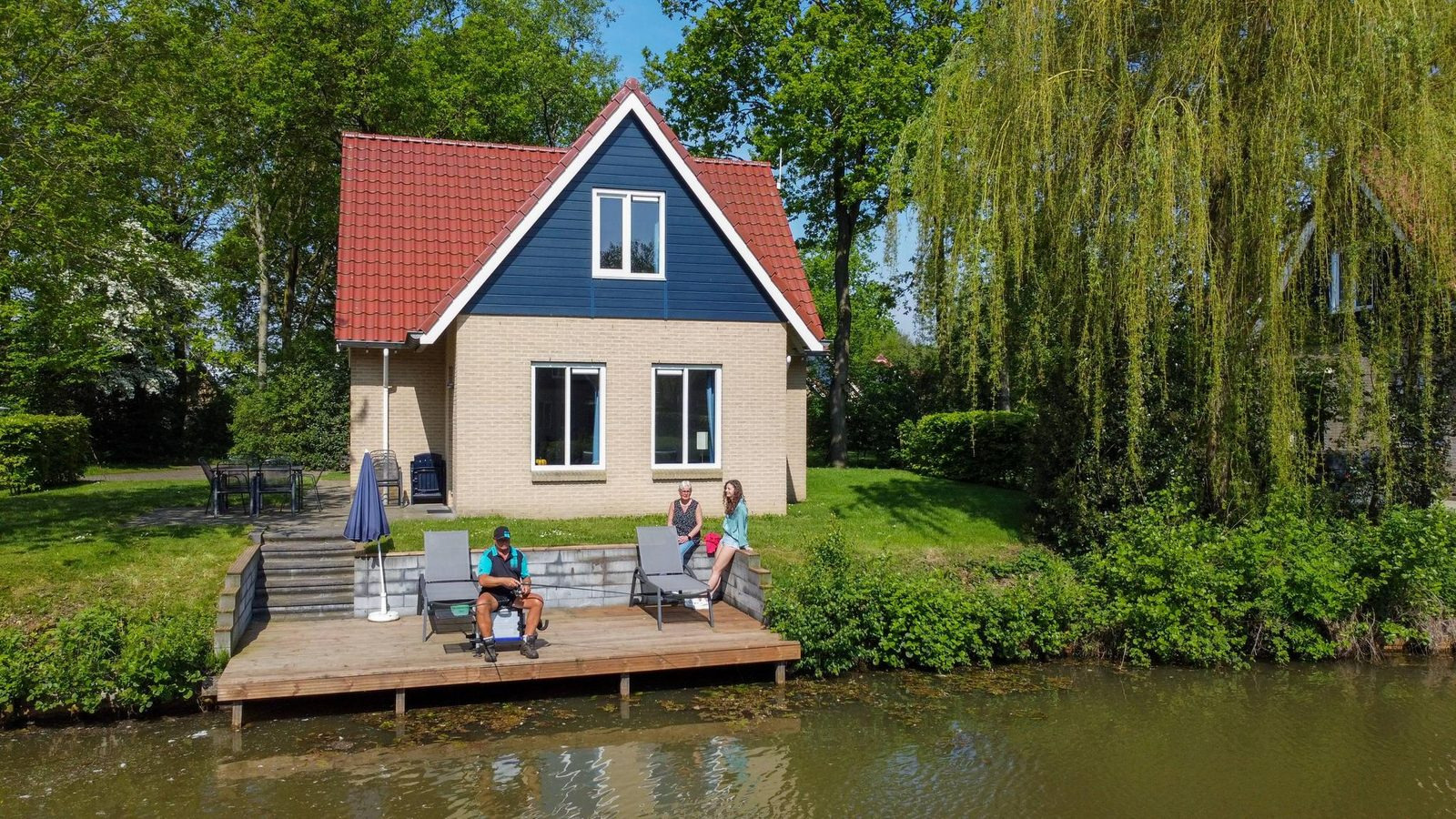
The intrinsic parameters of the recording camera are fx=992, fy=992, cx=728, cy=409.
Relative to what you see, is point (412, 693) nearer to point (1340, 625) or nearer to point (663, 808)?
point (663, 808)

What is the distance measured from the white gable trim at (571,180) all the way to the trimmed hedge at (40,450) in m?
10.0

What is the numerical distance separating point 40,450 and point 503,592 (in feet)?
50.1

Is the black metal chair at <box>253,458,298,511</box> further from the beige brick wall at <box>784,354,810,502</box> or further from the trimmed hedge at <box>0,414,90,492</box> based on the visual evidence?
the beige brick wall at <box>784,354,810,502</box>

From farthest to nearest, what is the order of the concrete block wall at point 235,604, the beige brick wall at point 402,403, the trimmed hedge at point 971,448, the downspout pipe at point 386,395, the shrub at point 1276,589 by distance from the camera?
the trimmed hedge at point 971,448 < the beige brick wall at point 402,403 < the downspout pipe at point 386,395 < the shrub at point 1276,589 < the concrete block wall at point 235,604

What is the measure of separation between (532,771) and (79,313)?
37.0ft

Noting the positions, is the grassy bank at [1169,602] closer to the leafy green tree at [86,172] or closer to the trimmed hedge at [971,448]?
the trimmed hedge at [971,448]

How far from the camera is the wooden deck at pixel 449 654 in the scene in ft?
32.2

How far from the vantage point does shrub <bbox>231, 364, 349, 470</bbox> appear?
25828 mm

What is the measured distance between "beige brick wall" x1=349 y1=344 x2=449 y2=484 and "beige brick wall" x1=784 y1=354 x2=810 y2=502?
6629 millimetres

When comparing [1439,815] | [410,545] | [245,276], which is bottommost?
[1439,815]

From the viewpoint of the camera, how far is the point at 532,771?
8.80 meters

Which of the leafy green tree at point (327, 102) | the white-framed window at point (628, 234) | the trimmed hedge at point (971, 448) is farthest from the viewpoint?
the leafy green tree at point (327, 102)

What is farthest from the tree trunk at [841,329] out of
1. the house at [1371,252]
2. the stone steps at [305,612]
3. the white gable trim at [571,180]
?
the stone steps at [305,612]

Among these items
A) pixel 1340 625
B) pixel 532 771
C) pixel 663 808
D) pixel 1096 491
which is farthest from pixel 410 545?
pixel 1340 625
